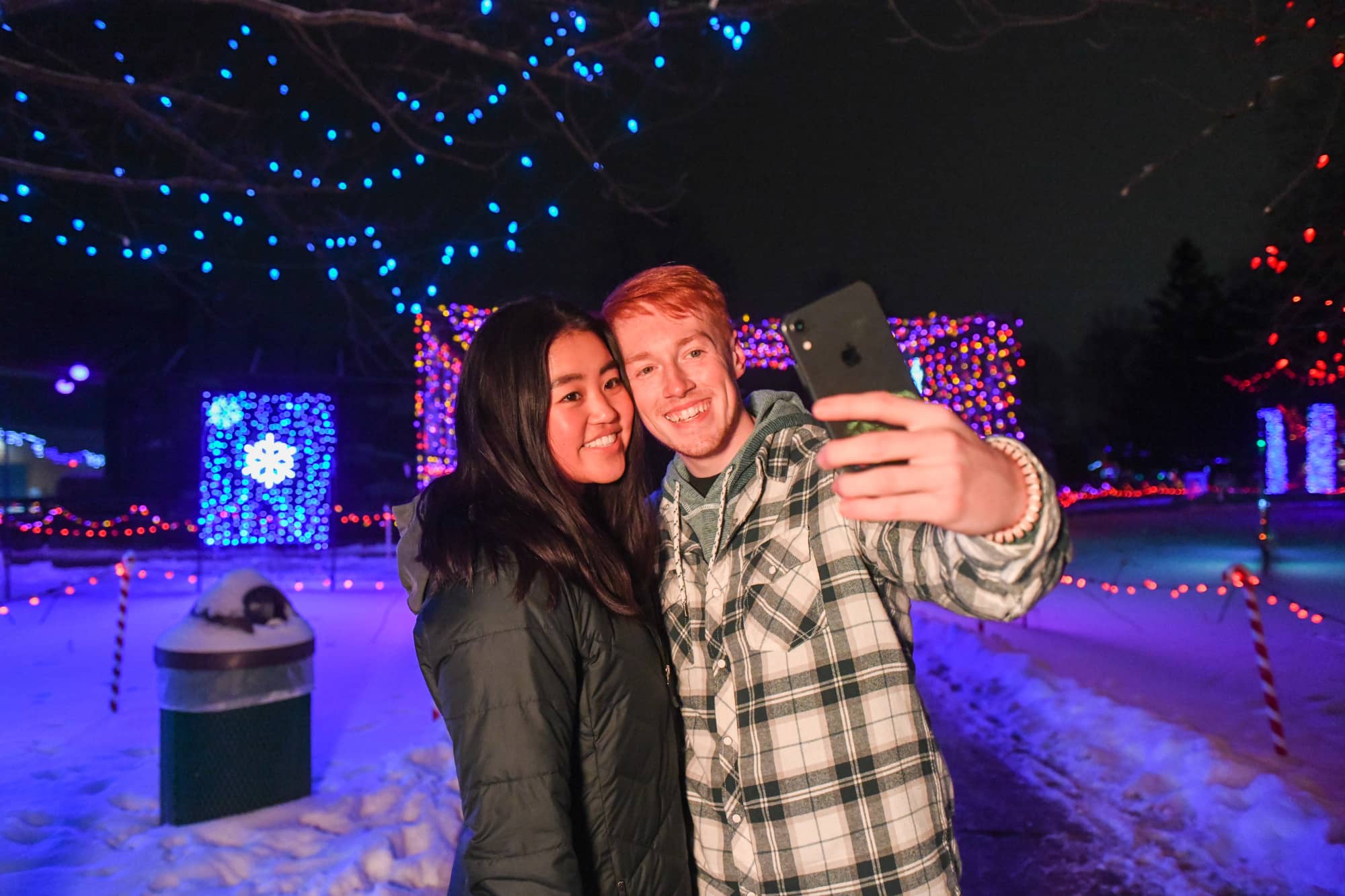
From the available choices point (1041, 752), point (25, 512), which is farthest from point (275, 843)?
point (25, 512)

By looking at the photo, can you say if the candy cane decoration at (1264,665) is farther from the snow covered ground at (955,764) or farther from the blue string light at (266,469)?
the blue string light at (266,469)

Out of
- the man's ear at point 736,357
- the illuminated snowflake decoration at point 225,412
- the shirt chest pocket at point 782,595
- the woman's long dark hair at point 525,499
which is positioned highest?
the illuminated snowflake decoration at point 225,412

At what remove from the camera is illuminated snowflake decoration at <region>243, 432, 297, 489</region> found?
17.0 m

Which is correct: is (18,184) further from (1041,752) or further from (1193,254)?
(1193,254)

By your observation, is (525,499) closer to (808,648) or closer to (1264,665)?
(808,648)

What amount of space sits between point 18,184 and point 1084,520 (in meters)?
27.1

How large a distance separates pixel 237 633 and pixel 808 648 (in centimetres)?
394

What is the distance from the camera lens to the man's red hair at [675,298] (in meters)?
2.38

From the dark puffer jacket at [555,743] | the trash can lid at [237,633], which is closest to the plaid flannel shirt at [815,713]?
the dark puffer jacket at [555,743]

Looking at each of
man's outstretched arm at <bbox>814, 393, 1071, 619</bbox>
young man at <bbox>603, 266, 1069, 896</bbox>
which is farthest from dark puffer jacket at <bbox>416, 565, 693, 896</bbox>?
man's outstretched arm at <bbox>814, 393, 1071, 619</bbox>

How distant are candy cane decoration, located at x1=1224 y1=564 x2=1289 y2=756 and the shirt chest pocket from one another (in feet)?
16.5

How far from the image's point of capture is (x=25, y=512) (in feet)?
58.6

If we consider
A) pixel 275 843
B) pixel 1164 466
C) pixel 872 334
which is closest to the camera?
pixel 872 334

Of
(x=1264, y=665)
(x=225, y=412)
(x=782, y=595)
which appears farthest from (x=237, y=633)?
(x=225, y=412)
